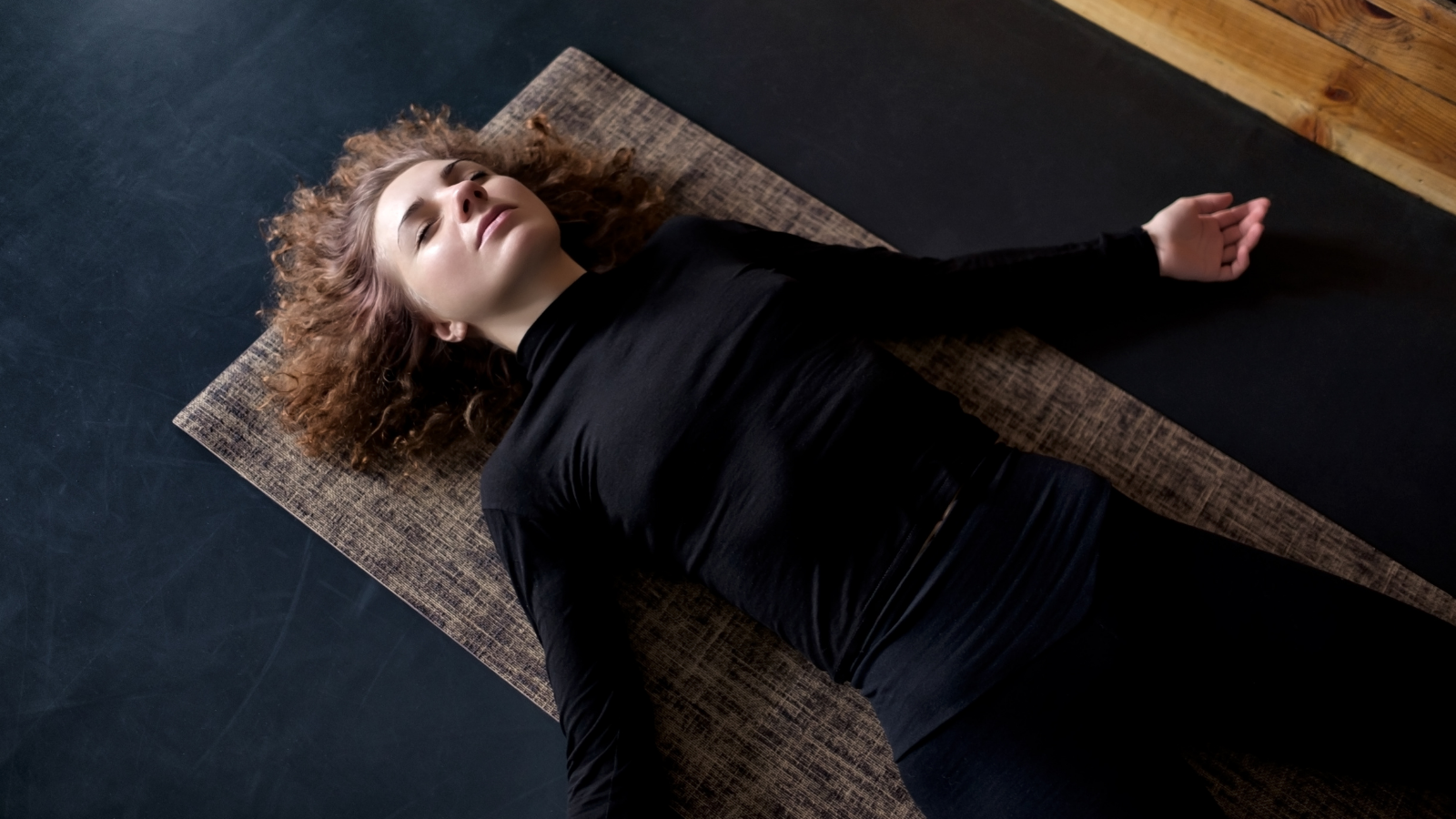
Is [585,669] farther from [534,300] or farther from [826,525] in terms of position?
[534,300]

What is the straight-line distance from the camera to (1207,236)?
70.5 inches

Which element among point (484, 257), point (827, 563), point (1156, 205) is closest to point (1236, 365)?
point (1156, 205)

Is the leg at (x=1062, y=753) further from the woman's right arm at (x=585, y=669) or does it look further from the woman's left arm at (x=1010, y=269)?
the woman's left arm at (x=1010, y=269)

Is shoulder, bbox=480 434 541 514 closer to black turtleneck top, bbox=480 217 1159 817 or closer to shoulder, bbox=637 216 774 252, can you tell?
black turtleneck top, bbox=480 217 1159 817

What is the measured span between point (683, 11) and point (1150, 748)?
1.80m

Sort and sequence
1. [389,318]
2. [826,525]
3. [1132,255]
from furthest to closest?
[1132,255], [389,318], [826,525]

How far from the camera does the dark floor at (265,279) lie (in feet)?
5.41

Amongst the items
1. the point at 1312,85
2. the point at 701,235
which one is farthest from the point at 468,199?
the point at 1312,85

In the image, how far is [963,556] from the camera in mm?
1331

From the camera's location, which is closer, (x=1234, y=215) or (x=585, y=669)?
(x=585, y=669)

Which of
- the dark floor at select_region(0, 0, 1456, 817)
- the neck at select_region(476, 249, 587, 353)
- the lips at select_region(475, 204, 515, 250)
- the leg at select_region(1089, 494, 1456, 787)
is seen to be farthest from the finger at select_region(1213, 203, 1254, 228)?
the lips at select_region(475, 204, 515, 250)

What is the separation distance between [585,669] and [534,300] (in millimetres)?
592

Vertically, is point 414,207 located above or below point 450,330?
above

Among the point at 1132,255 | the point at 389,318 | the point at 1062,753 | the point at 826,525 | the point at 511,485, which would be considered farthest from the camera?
the point at 1132,255
